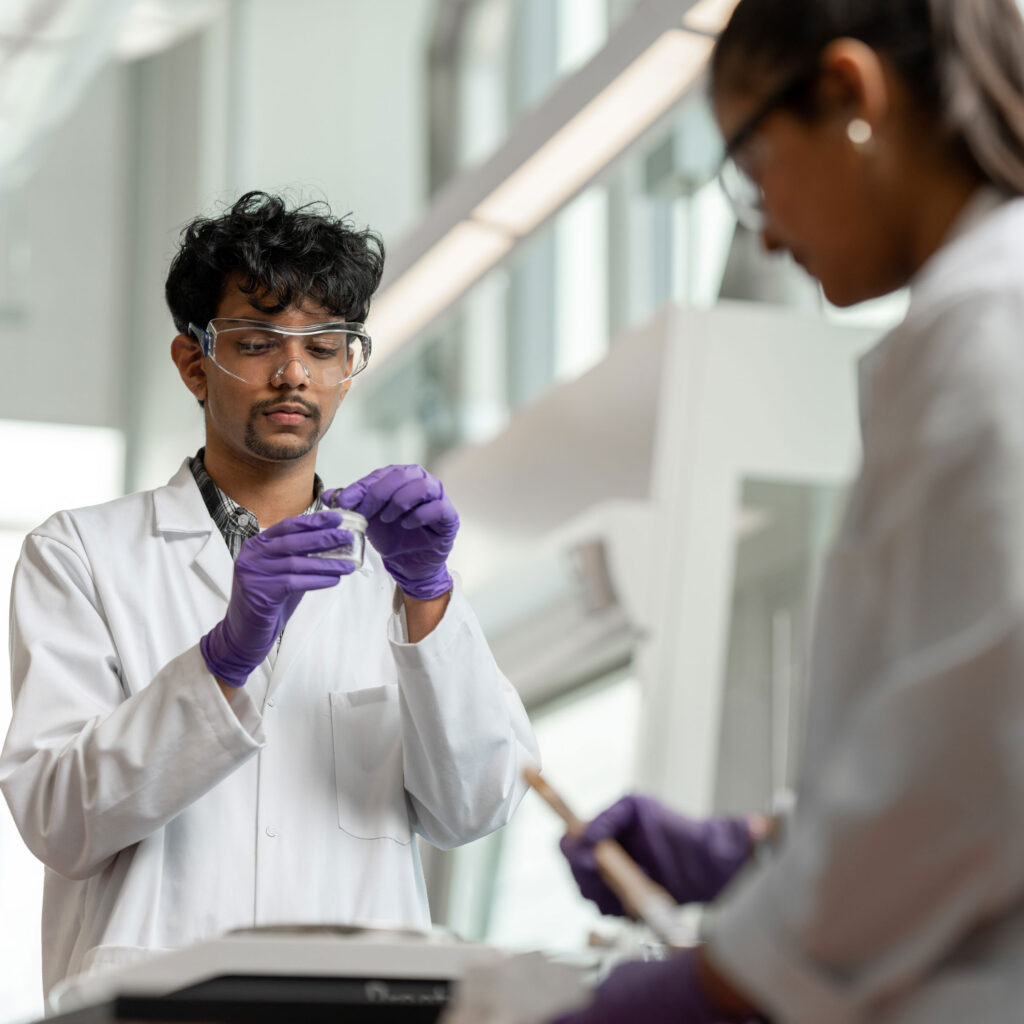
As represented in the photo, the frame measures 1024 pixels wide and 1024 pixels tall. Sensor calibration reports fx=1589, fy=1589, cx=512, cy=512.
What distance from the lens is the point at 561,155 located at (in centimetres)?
319

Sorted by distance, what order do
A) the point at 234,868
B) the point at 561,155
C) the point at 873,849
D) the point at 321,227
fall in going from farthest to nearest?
the point at 561,155 → the point at 321,227 → the point at 234,868 → the point at 873,849

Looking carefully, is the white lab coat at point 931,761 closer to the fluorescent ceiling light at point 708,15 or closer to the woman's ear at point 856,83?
the woman's ear at point 856,83

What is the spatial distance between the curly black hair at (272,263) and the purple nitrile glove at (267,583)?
1.41 ft

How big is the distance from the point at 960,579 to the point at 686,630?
2.67 meters

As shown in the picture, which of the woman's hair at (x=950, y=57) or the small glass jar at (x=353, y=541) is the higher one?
the woman's hair at (x=950, y=57)

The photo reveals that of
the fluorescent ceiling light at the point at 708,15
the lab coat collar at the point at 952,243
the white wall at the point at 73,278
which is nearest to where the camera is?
the lab coat collar at the point at 952,243

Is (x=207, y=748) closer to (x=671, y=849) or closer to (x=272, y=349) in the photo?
(x=272, y=349)

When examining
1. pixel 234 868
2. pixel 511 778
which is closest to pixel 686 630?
pixel 511 778

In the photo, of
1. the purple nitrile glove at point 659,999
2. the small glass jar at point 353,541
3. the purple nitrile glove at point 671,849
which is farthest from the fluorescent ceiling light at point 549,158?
the purple nitrile glove at point 659,999

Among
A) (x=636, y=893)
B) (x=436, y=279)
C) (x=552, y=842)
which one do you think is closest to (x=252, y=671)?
(x=636, y=893)

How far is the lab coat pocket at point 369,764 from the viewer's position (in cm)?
204

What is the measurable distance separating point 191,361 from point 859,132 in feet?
4.55

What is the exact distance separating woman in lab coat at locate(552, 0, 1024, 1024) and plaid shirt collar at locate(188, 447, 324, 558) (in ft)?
3.83

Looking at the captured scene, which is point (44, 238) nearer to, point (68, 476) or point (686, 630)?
point (68, 476)
